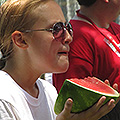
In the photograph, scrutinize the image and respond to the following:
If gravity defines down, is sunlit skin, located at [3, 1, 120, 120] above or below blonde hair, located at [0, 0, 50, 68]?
below

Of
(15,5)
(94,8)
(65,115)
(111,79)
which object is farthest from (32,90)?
(94,8)

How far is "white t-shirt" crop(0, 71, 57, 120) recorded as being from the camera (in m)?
1.62


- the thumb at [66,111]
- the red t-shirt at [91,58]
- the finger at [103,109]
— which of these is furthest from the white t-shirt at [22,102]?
the red t-shirt at [91,58]

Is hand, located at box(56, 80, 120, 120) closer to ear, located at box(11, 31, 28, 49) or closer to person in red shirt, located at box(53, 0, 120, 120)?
ear, located at box(11, 31, 28, 49)

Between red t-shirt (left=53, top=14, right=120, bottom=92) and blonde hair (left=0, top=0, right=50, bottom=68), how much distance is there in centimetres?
105

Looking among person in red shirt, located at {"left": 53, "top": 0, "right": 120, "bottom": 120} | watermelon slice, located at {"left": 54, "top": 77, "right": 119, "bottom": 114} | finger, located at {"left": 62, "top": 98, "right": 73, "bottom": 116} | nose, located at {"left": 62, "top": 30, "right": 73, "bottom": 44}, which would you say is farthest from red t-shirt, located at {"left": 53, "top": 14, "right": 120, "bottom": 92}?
finger, located at {"left": 62, "top": 98, "right": 73, "bottom": 116}

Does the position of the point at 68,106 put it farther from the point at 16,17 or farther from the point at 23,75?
the point at 16,17

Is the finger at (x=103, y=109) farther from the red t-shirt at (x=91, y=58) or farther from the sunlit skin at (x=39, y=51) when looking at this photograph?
the red t-shirt at (x=91, y=58)

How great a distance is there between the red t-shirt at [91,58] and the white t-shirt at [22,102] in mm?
788

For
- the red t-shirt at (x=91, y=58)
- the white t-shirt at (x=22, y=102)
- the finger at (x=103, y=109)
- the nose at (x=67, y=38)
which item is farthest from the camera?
the red t-shirt at (x=91, y=58)

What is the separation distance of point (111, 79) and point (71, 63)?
0.42 metres

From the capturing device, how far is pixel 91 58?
285 centimetres

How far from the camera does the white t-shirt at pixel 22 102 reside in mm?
1617

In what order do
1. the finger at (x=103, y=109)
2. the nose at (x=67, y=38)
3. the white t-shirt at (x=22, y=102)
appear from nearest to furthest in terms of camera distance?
the white t-shirt at (x=22, y=102), the finger at (x=103, y=109), the nose at (x=67, y=38)
